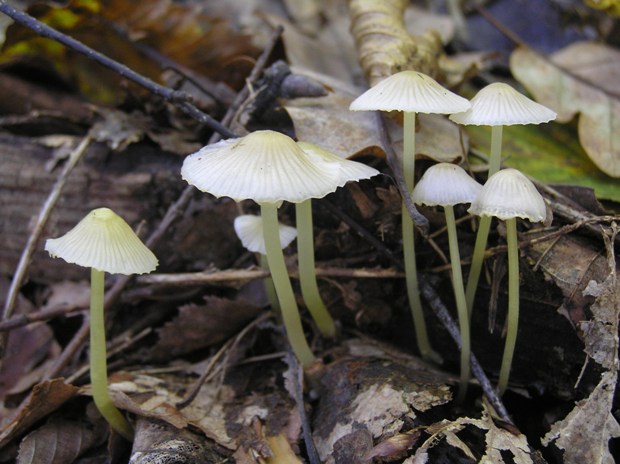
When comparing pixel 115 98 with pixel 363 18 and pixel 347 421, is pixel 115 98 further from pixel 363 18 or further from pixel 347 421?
pixel 347 421

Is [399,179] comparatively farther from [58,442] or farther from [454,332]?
[58,442]

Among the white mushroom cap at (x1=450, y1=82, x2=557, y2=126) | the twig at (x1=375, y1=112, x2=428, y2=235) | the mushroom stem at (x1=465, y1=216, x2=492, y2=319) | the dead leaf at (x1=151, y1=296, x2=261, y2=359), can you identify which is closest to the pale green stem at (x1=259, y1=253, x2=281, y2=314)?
the dead leaf at (x1=151, y1=296, x2=261, y2=359)

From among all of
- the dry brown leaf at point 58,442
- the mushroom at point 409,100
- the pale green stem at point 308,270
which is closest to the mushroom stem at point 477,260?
the mushroom at point 409,100

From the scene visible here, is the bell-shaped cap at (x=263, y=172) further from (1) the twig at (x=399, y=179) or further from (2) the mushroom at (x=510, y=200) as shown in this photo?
(2) the mushroom at (x=510, y=200)

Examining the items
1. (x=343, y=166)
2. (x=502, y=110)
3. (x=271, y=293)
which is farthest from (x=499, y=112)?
(x=271, y=293)

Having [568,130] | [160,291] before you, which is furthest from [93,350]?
[568,130]

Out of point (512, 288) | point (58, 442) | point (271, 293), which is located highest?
point (512, 288)
